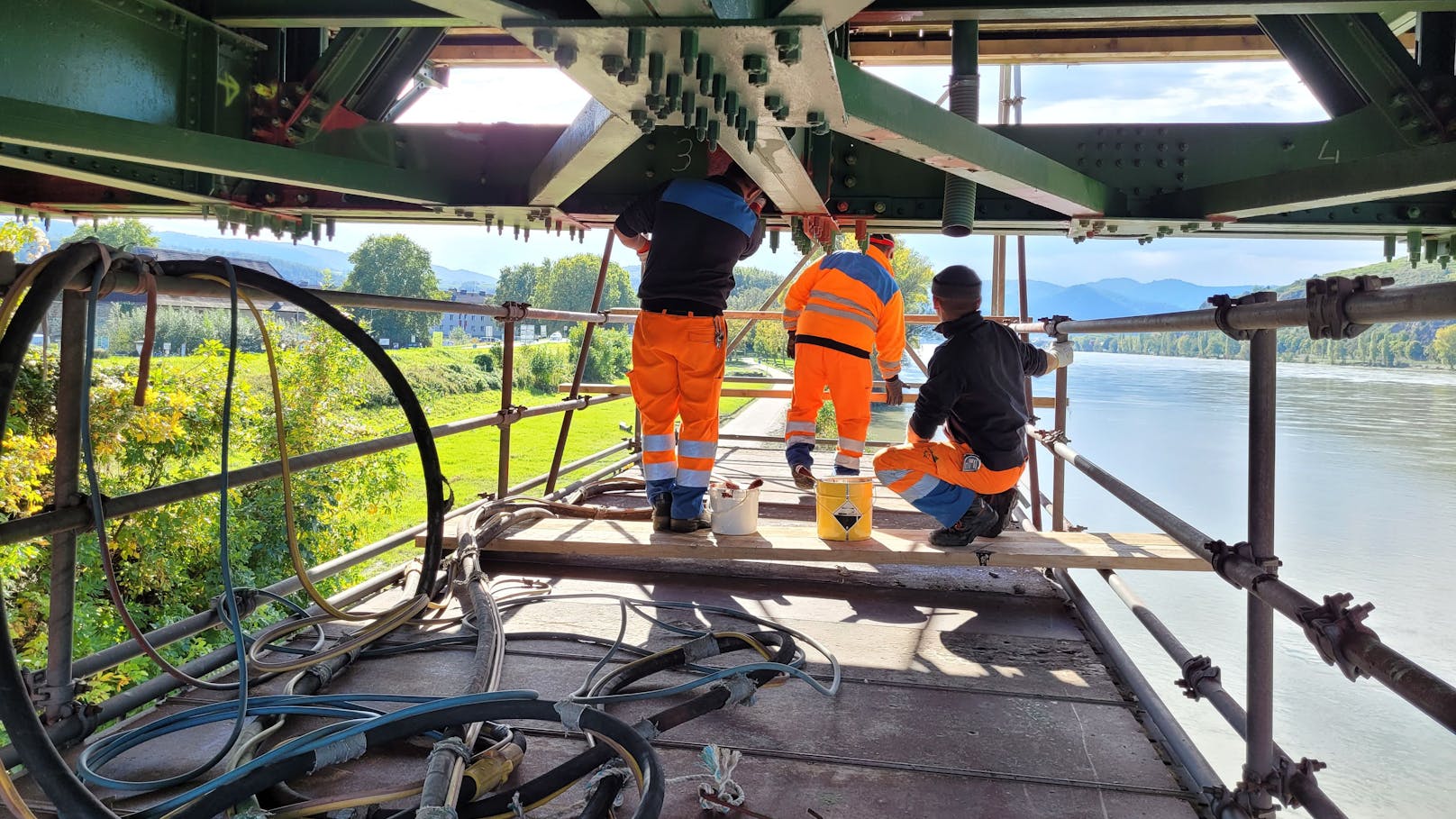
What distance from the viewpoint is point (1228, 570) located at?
6.34ft

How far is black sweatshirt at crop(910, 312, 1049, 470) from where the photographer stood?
3.53m

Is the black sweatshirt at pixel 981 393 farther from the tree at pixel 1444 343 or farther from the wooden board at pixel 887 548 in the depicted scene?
the tree at pixel 1444 343

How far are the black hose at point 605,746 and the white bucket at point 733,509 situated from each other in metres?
0.67

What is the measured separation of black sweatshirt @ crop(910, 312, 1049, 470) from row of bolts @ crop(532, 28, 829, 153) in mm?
1386

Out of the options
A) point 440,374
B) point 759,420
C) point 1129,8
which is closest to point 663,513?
point 1129,8

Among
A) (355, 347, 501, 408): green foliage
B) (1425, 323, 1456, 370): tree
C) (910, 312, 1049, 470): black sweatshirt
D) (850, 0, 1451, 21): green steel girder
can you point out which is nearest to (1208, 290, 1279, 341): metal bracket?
(850, 0, 1451, 21): green steel girder

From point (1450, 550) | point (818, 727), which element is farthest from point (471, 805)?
point (1450, 550)

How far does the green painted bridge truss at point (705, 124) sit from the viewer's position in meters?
2.27

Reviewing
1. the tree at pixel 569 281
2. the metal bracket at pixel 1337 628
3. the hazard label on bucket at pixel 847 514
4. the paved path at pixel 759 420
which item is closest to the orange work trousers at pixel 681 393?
the hazard label on bucket at pixel 847 514

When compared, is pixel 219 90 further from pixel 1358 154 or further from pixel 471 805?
pixel 1358 154

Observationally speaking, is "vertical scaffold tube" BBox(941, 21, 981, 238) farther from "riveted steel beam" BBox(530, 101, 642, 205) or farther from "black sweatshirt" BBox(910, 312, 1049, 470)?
"riveted steel beam" BBox(530, 101, 642, 205)

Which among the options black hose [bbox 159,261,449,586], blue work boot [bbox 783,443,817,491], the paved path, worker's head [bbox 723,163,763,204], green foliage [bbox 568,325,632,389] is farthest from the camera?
green foliage [bbox 568,325,632,389]

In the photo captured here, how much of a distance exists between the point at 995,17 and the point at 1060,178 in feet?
2.50

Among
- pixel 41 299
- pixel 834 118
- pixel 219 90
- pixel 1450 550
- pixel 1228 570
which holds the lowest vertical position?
pixel 1450 550
